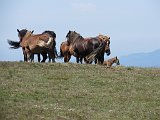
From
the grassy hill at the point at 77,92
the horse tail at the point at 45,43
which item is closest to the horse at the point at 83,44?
the horse tail at the point at 45,43

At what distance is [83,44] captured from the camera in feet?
98.8

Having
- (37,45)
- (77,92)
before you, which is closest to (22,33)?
(37,45)

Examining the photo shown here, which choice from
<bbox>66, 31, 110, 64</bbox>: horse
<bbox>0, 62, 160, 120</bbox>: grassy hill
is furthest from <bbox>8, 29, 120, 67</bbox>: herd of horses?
<bbox>0, 62, 160, 120</bbox>: grassy hill

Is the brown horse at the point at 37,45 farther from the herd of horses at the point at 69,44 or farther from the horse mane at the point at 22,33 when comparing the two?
the horse mane at the point at 22,33

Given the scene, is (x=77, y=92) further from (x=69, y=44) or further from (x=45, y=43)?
(x=69, y=44)

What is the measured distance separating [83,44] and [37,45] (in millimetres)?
3262

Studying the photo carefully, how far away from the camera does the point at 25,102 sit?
15.4 meters

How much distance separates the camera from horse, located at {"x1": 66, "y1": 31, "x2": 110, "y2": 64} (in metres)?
29.2

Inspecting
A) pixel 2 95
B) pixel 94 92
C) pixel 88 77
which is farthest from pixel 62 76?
pixel 2 95

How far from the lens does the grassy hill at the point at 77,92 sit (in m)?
14.2

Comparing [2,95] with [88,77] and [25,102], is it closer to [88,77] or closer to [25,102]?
[25,102]

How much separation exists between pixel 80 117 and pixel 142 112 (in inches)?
90.0

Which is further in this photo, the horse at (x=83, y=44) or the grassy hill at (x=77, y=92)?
the horse at (x=83, y=44)

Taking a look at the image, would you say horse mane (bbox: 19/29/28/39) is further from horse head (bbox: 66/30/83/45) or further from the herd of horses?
horse head (bbox: 66/30/83/45)
